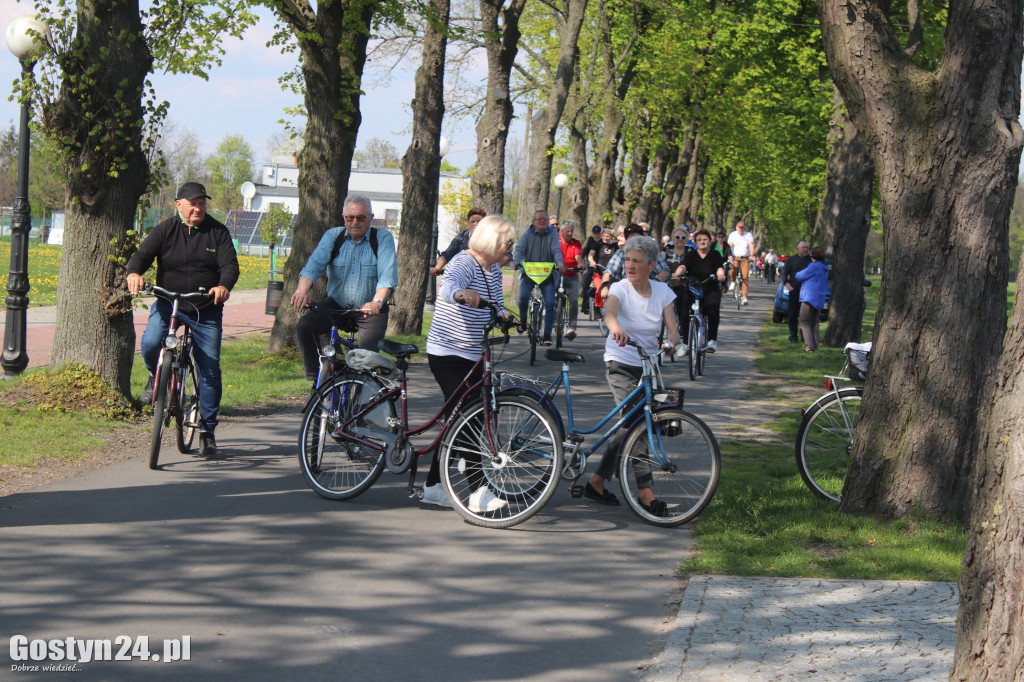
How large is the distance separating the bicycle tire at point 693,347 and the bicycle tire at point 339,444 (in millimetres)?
7840

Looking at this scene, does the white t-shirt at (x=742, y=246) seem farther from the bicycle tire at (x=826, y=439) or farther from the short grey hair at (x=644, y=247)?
the short grey hair at (x=644, y=247)

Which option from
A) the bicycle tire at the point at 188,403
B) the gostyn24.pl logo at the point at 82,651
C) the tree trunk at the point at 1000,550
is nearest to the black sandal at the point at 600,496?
the bicycle tire at the point at 188,403

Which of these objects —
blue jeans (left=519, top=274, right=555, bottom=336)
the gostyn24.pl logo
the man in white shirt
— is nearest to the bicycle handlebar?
the gostyn24.pl logo

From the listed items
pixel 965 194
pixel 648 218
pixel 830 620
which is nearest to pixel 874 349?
pixel 965 194

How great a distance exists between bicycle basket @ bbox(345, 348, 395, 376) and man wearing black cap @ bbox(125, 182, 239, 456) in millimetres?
1606

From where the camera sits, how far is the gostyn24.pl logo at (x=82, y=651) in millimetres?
4352

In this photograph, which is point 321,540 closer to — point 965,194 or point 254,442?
point 254,442

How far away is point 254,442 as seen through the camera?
365 inches

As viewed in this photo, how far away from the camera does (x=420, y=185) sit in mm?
18172

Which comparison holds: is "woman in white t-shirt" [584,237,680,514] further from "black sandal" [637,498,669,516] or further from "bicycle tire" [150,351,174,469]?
"bicycle tire" [150,351,174,469]

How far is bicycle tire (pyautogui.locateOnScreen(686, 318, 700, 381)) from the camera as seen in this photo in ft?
47.8

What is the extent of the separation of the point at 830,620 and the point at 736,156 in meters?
46.5

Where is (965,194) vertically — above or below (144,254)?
above

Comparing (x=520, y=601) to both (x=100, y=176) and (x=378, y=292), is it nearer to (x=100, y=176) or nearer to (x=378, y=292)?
(x=378, y=292)
